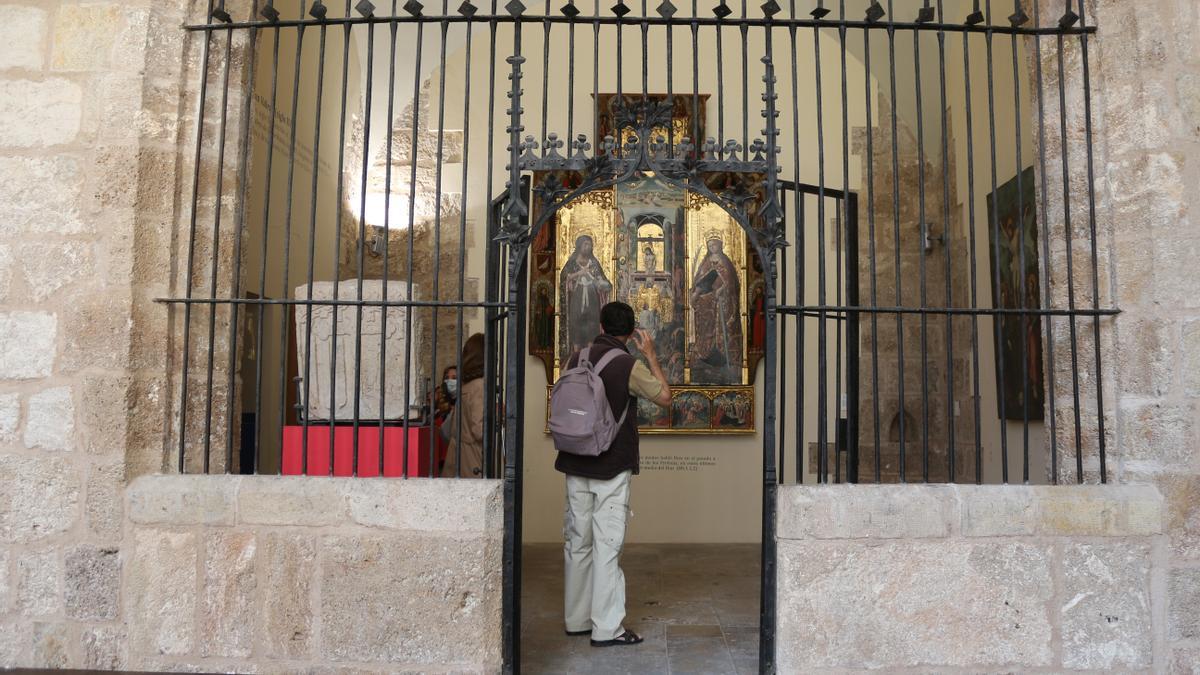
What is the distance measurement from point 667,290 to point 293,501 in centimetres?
441

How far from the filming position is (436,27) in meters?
7.11

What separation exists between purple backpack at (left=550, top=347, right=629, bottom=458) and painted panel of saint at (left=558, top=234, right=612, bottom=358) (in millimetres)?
3213

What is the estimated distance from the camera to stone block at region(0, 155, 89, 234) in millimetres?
3320

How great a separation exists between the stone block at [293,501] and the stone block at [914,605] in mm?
1598

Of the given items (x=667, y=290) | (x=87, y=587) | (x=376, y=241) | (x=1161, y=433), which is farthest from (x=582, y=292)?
(x=1161, y=433)

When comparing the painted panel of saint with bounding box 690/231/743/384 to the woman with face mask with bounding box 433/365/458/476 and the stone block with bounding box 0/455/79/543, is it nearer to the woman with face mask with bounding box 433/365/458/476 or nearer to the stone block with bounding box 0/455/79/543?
the woman with face mask with bounding box 433/365/458/476

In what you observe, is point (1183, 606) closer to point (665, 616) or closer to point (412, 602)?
point (665, 616)

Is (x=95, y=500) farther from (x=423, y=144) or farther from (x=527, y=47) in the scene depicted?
(x=527, y=47)

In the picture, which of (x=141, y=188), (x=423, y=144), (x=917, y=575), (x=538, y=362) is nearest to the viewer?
(x=917, y=575)

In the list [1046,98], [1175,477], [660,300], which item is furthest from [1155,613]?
[660,300]

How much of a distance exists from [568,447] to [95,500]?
179 centimetres

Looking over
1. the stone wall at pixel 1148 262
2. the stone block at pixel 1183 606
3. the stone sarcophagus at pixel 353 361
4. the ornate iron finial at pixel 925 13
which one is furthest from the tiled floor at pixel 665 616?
the ornate iron finial at pixel 925 13

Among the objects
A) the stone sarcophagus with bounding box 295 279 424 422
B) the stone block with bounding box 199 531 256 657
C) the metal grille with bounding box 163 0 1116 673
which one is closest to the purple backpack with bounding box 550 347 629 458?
the metal grille with bounding box 163 0 1116 673

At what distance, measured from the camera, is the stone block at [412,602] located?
122 inches
